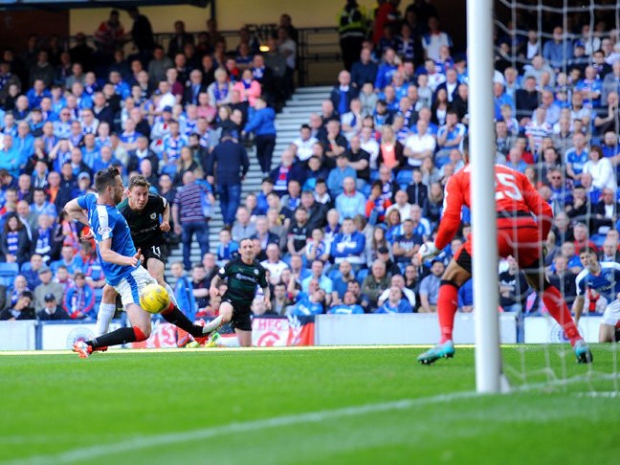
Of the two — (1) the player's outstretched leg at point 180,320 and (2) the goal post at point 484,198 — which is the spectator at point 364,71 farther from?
(2) the goal post at point 484,198

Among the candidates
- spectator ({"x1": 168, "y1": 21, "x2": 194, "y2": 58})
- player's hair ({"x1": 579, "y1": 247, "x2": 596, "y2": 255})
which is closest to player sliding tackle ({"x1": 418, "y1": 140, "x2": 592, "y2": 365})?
player's hair ({"x1": 579, "y1": 247, "x2": 596, "y2": 255})

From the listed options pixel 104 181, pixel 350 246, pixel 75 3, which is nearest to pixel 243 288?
pixel 350 246

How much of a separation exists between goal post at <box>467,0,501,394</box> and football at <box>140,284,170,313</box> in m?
5.08

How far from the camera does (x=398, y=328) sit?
19.0 metres

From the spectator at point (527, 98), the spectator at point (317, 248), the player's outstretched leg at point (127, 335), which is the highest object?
the spectator at point (527, 98)

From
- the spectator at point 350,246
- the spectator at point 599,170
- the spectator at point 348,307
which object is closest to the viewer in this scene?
the spectator at point 599,170

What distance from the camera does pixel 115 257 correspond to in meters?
12.5

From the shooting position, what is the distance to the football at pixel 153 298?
42.0 ft

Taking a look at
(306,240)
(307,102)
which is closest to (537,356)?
(306,240)

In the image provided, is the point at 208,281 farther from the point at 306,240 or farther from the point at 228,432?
the point at 228,432

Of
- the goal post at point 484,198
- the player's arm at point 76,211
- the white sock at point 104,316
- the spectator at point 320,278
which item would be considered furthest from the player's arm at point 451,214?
the spectator at point 320,278

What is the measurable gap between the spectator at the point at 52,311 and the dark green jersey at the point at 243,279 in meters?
4.39

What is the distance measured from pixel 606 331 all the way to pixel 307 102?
433 inches

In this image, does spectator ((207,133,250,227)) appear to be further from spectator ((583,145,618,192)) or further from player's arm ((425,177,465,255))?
player's arm ((425,177,465,255))
